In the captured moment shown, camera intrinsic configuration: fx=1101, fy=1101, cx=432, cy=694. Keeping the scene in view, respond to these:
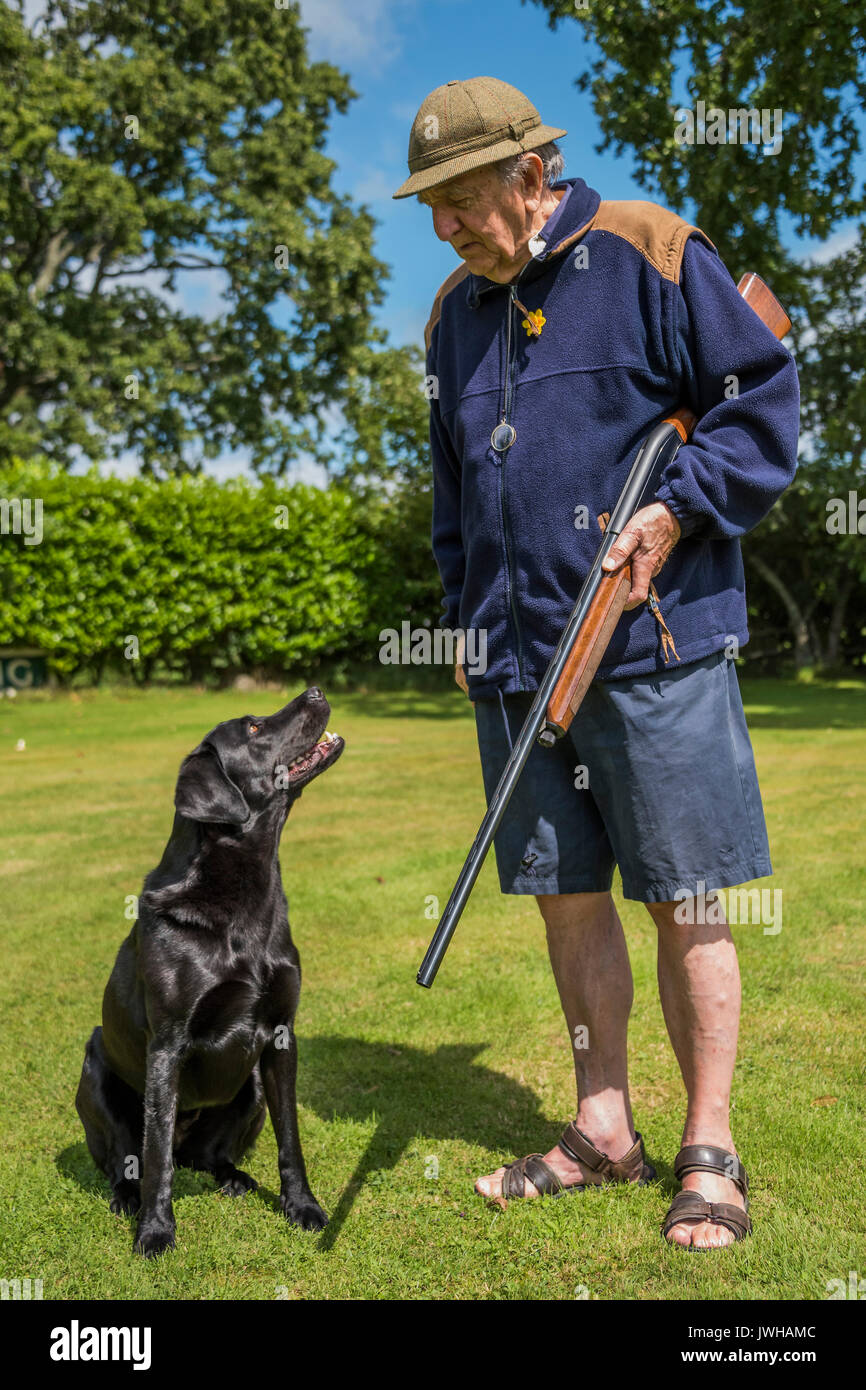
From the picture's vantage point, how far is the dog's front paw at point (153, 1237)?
273 cm

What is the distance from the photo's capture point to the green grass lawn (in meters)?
2.59

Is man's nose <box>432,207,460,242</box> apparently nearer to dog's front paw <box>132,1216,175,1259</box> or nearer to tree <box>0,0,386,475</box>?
dog's front paw <box>132,1216,175,1259</box>

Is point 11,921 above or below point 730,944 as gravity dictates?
below

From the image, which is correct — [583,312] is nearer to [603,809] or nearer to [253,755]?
[603,809]

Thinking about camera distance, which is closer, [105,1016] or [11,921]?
[105,1016]

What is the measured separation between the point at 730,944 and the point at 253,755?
4.44ft

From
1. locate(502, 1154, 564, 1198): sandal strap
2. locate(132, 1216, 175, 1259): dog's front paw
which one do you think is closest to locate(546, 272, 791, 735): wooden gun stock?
locate(502, 1154, 564, 1198): sandal strap

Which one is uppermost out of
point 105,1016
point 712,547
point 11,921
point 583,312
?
point 583,312

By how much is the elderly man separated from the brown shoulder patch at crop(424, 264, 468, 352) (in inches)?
5.7

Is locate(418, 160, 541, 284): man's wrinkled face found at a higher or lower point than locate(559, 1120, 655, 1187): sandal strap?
higher
